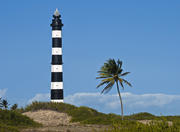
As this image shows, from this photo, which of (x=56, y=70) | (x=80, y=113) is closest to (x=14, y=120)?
(x=80, y=113)

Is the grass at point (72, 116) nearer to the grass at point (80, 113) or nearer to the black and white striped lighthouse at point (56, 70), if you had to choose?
Result: the grass at point (80, 113)

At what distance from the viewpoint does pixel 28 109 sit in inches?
2239

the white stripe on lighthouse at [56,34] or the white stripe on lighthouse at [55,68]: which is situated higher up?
the white stripe on lighthouse at [56,34]

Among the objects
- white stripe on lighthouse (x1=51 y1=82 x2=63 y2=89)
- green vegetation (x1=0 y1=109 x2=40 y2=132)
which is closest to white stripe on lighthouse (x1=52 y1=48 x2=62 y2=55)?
white stripe on lighthouse (x1=51 y1=82 x2=63 y2=89)

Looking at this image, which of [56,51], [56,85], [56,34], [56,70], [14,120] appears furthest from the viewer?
[56,34]

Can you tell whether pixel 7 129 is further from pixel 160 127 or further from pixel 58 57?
pixel 58 57

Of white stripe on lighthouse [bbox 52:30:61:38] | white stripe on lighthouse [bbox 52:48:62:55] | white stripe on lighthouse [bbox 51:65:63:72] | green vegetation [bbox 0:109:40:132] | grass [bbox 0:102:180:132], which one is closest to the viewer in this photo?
grass [bbox 0:102:180:132]

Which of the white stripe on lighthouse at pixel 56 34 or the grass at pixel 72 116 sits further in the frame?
the white stripe on lighthouse at pixel 56 34

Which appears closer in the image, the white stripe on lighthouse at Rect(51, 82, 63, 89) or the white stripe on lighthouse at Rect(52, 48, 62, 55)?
the white stripe on lighthouse at Rect(51, 82, 63, 89)

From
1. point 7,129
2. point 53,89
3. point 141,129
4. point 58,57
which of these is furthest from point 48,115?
point 141,129

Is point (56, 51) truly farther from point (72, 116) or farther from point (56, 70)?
point (72, 116)

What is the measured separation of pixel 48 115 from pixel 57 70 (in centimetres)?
1037

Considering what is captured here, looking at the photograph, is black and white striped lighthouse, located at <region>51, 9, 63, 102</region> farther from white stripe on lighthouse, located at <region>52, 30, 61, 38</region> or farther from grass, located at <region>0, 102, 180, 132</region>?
grass, located at <region>0, 102, 180, 132</region>

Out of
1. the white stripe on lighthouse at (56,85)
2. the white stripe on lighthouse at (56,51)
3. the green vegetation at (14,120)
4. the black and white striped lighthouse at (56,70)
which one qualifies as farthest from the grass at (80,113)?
the white stripe on lighthouse at (56,51)
